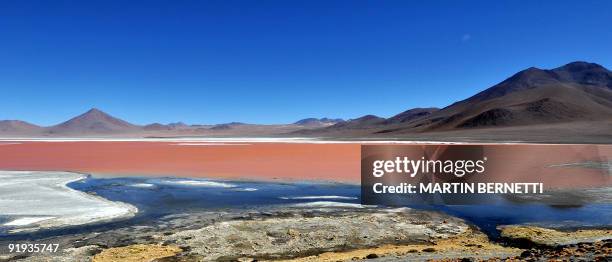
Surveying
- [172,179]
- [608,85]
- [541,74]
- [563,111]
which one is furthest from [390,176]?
[541,74]

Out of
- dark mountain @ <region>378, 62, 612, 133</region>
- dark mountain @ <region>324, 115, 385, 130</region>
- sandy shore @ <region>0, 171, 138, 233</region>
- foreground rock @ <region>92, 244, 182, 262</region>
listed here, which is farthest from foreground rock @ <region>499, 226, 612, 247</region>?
dark mountain @ <region>324, 115, 385, 130</region>

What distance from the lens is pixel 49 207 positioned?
41.9 feet

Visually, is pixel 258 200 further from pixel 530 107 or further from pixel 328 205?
pixel 530 107

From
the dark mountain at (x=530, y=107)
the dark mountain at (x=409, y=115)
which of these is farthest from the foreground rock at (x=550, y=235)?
the dark mountain at (x=409, y=115)

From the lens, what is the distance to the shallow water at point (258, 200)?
36.9 feet

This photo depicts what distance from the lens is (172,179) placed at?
19938 mm

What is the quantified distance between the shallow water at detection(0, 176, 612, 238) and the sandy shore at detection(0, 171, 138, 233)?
0.55 meters

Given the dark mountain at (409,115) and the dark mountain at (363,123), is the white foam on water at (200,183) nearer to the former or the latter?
the dark mountain at (363,123)

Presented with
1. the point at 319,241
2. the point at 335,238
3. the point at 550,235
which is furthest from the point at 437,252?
the point at 550,235

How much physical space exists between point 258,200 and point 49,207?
5470 millimetres

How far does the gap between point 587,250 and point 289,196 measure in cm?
904

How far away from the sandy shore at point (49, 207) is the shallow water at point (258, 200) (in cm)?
55

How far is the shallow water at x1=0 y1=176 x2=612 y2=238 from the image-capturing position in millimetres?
11250

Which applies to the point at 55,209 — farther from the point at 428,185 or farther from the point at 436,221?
the point at 428,185
